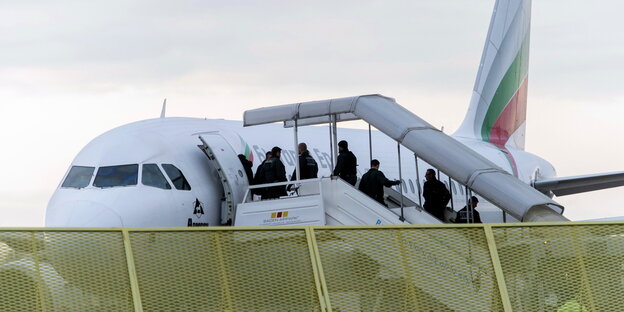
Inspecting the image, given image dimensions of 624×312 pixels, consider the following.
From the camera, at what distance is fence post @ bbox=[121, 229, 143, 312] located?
920 centimetres

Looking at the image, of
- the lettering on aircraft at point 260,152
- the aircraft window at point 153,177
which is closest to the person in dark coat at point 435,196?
the lettering on aircraft at point 260,152

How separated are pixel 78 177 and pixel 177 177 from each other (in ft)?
5.41

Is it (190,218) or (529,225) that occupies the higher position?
(529,225)

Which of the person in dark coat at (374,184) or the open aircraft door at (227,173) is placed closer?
the person in dark coat at (374,184)

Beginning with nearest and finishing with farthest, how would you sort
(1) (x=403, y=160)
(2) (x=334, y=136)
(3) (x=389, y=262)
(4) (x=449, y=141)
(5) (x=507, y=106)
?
(3) (x=389, y=262), (4) (x=449, y=141), (2) (x=334, y=136), (1) (x=403, y=160), (5) (x=507, y=106)

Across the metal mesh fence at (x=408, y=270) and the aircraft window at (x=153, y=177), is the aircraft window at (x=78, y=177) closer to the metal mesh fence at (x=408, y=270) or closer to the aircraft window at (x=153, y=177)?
the aircraft window at (x=153, y=177)

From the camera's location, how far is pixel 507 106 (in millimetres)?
34250

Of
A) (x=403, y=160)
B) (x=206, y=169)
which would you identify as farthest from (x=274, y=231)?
(x=403, y=160)

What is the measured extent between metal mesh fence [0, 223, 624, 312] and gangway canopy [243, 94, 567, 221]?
4568 millimetres

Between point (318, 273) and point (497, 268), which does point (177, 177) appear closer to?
point (318, 273)

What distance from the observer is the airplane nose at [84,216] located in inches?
596

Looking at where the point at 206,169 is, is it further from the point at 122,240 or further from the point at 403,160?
the point at 403,160

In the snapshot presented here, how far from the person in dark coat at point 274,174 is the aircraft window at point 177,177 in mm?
1445

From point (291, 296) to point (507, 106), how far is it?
1015 inches
